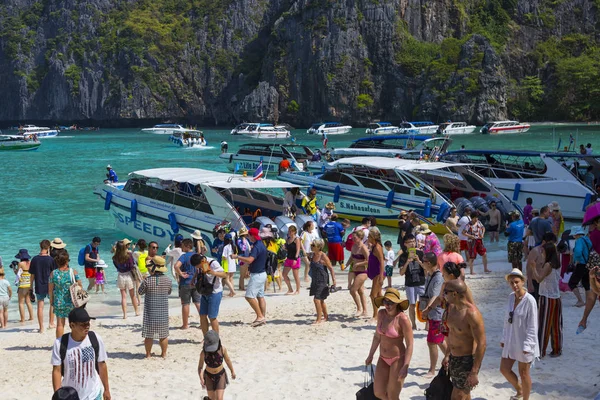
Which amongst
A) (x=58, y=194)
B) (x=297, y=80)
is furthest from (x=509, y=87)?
(x=58, y=194)

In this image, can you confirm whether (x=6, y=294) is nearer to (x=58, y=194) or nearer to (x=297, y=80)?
(x=58, y=194)

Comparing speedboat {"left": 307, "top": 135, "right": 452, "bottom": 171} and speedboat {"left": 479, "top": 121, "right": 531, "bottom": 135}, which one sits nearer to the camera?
speedboat {"left": 307, "top": 135, "right": 452, "bottom": 171}

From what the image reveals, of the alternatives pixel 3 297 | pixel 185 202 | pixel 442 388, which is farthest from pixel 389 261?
pixel 185 202

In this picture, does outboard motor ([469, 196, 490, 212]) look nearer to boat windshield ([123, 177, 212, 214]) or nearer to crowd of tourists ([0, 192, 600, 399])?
crowd of tourists ([0, 192, 600, 399])

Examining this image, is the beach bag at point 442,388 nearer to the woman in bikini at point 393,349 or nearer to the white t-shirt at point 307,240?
the woman in bikini at point 393,349

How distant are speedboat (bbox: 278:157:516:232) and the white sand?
32.7ft

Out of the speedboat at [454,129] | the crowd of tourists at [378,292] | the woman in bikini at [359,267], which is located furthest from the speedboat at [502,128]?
the woman in bikini at [359,267]

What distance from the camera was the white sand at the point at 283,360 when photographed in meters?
8.60

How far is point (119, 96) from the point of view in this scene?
159375 mm

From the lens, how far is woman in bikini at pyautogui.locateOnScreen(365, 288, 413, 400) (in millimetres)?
6895

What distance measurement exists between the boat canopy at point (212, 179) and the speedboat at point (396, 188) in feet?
17.7

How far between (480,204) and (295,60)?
116m

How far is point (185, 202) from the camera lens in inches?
778

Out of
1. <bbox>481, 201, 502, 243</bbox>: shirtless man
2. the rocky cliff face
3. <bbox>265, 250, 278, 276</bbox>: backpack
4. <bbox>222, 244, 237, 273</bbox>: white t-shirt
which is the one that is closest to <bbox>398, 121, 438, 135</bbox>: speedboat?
the rocky cliff face
